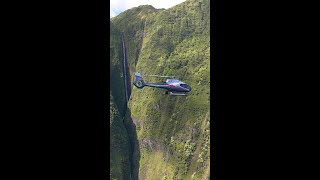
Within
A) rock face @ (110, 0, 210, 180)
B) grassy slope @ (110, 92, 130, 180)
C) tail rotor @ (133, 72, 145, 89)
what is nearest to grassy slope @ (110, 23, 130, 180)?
grassy slope @ (110, 92, 130, 180)

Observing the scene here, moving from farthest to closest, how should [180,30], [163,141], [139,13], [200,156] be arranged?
1. [139,13]
2. [180,30]
3. [163,141]
4. [200,156]

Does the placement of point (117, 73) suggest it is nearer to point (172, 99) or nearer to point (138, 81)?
point (172, 99)

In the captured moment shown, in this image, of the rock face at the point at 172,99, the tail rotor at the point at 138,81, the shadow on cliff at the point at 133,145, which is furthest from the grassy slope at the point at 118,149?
the tail rotor at the point at 138,81

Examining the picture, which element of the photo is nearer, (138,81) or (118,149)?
(138,81)

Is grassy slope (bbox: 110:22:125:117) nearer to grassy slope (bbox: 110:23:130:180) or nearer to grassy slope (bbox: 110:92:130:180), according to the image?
grassy slope (bbox: 110:23:130:180)

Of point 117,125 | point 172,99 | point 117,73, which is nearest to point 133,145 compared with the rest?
point 117,125
